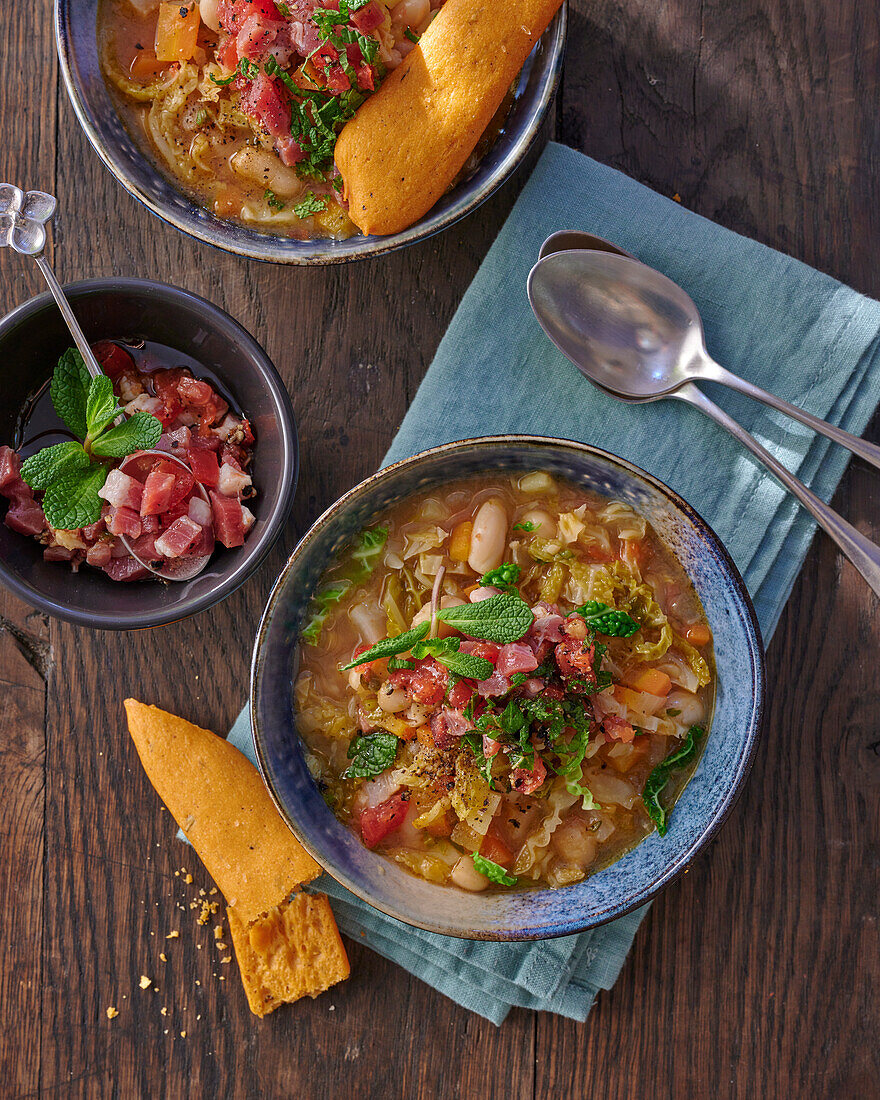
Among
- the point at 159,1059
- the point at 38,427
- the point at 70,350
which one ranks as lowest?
the point at 159,1059

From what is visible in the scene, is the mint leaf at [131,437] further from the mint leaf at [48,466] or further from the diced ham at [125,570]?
the diced ham at [125,570]

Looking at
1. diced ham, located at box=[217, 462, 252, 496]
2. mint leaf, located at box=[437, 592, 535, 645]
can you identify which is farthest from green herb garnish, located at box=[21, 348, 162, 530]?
mint leaf, located at box=[437, 592, 535, 645]

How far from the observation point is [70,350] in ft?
7.99

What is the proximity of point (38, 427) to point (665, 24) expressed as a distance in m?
2.37

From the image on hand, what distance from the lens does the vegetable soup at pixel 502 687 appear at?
2150 mm

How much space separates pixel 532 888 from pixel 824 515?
1.37 meters

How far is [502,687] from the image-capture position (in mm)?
2100

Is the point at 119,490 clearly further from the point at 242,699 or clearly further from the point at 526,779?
the point at 526,779

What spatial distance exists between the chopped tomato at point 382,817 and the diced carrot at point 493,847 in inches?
9.6

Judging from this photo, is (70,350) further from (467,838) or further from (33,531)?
(467,838)

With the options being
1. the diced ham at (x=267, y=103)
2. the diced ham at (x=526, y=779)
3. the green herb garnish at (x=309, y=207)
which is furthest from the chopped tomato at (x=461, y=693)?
the diced ham at (x=267, y=103)

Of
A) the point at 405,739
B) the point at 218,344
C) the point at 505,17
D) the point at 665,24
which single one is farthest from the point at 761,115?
the point at 405,739

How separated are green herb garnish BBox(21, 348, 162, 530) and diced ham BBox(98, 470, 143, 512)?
0.09 ft

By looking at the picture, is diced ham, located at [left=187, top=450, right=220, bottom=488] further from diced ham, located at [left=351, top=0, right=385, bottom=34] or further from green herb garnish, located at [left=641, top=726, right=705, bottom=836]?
green herb garnish, located at [left=641, top=726, right=705, bottom=836]
